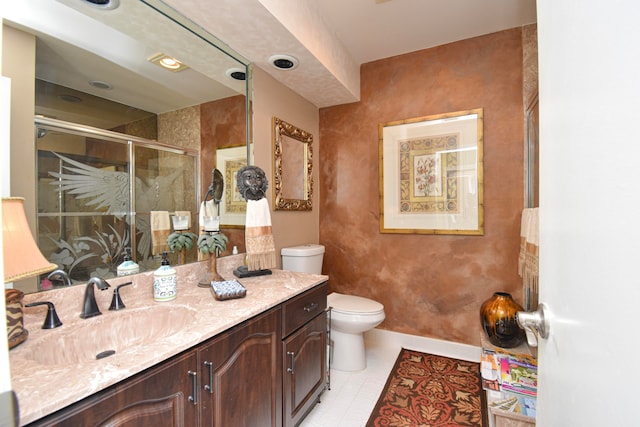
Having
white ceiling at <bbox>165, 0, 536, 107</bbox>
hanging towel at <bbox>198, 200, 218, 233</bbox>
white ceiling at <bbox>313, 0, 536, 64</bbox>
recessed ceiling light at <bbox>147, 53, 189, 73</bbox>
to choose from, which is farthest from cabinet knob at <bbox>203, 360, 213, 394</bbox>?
white ceiling at <bbox>313, 0, 536, 64</bbox>

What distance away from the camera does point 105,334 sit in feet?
3.41

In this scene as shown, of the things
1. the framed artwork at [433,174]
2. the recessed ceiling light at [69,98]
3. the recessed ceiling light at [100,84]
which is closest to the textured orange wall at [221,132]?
the recessed ceiling light at [100,84]

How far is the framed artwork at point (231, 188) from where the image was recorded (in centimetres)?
176

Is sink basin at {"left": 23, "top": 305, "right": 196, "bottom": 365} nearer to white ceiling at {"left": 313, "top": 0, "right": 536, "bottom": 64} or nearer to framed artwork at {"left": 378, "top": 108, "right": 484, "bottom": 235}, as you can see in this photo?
framed artwork at {"left": 378, "top": 108, "right": 484, "bottom": 235}

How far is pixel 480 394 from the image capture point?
1.83 metres

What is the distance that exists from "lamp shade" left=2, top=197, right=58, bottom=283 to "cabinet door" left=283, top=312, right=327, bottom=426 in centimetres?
100

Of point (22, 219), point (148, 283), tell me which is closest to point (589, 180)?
point (22, 219)

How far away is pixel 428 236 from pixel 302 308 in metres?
1.43

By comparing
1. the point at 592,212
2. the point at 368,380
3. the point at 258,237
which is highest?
the point at 592,212

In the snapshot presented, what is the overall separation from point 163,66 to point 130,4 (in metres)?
0.27

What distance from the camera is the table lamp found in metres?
0.75

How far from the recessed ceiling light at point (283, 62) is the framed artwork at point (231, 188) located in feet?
2.04

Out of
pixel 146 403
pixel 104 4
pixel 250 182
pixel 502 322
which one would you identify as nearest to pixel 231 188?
pixel 250 182

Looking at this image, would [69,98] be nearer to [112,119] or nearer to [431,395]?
[112,119]
